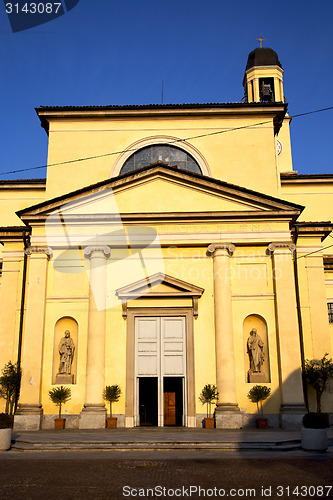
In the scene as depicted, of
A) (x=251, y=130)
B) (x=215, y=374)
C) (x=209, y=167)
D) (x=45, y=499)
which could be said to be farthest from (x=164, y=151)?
(x=45, y=499)

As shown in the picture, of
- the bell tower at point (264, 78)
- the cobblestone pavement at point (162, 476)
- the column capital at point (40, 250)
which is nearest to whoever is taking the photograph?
the cobblestone pavement at point (162, 476)

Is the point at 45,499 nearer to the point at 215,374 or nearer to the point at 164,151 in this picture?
the point at 215,374

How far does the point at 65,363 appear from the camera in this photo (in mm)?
18000

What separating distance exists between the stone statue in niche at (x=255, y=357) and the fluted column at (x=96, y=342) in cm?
504

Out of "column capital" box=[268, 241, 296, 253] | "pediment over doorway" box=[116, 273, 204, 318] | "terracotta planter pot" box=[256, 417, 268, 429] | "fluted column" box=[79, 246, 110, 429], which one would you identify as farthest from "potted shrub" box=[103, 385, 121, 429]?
"column capital" box=[268, 241, 296, 253]

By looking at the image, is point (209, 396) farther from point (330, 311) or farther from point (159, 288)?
point (330, 311)

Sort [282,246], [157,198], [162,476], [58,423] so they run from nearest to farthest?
[162,476]
[58,423]
[282,246]
[157,198]

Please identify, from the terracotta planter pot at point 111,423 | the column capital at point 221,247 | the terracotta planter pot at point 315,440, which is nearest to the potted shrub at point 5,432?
the terracotta planter pot at point 111,423

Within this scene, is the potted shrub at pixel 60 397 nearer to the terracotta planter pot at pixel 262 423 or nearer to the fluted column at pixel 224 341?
the fluted column at pixel 224 341

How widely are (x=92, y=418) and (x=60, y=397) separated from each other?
1306 millimetres

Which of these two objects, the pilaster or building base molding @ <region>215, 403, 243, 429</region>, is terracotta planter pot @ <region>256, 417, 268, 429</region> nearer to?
building base molding @ <region>215, 403, 243, 429</region>

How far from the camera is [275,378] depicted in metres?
17.8

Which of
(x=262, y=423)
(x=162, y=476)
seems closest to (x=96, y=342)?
(x=262, y=423)

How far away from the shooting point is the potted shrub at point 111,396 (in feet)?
56.3
